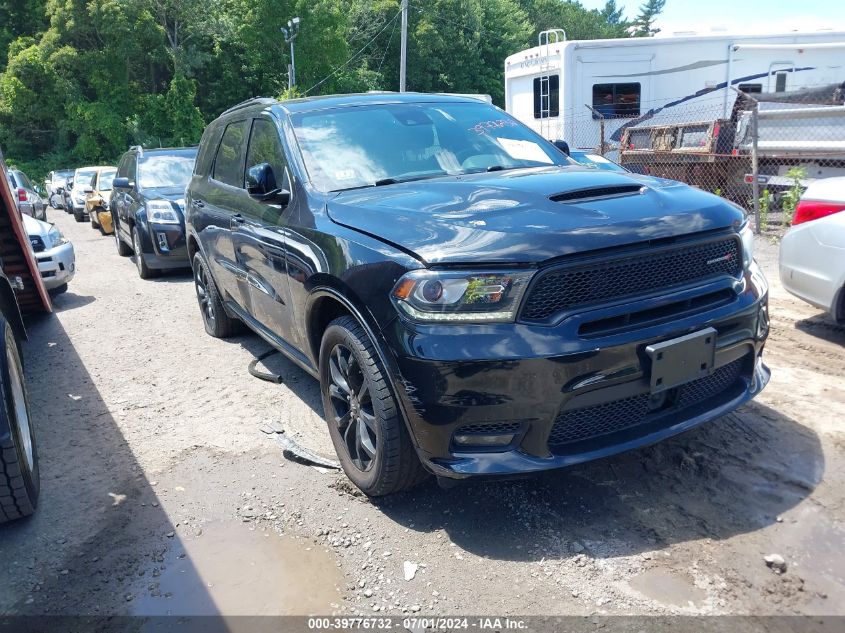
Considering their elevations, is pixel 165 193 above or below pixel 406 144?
below

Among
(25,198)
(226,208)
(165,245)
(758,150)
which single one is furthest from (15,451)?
(25,198)

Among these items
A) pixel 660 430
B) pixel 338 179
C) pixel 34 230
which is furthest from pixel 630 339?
pixel 34 230

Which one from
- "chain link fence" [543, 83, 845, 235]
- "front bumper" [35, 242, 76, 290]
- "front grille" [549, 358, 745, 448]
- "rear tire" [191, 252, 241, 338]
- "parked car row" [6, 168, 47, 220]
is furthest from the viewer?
"parked car row" [6, 168, 47, 220]

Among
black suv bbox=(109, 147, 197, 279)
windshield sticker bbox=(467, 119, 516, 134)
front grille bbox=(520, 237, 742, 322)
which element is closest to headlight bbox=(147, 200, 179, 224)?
black suv bbox=(109, 147, 197, 279)

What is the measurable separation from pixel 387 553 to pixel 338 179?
1951 millimetres

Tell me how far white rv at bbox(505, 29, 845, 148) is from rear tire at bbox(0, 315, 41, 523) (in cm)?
1412

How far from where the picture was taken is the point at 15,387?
11.0 ft

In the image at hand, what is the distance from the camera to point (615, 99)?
16109 millimetres

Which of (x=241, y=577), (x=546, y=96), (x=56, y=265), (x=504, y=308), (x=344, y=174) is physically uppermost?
(x=546, y=96)

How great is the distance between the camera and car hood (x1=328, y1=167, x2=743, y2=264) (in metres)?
2.64

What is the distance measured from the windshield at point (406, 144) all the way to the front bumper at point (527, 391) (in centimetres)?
132

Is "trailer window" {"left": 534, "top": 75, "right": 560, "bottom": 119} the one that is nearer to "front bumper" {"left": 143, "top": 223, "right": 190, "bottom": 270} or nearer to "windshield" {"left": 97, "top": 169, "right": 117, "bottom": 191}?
"front bumper" {"left": 143, "top": 223, "right": 190, "bottom": 270}

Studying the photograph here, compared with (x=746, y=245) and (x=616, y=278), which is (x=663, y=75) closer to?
(x=746, y=245)

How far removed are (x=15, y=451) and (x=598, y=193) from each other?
284cm
